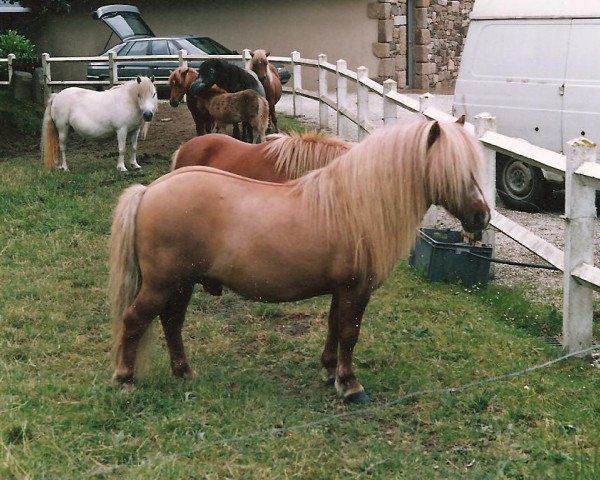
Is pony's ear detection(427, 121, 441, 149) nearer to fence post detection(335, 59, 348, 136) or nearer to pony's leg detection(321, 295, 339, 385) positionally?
pony's leg detection(321, 295, 339, 385)

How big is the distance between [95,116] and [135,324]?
26.7 feet

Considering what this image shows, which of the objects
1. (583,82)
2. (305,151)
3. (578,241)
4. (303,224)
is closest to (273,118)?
(583,82)

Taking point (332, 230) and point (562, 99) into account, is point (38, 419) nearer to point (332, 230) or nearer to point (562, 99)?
point (332, 230)

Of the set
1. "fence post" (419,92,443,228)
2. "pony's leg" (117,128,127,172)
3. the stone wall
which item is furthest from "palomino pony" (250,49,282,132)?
the stone wall

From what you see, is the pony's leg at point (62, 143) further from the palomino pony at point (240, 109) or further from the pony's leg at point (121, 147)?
the palomino pony at point (240, 109)

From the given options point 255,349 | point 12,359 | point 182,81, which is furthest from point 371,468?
point 182,81

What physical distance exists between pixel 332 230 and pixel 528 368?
1.57 metres

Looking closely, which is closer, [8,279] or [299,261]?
[299,261]

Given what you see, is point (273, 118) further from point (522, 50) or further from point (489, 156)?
point (489, 156)

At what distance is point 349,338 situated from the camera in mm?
4812

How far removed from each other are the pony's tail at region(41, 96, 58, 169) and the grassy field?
523 centimetres

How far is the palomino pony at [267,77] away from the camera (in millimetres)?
13281

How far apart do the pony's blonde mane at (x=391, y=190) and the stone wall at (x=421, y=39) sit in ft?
62.6

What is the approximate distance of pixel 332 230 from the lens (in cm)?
466
